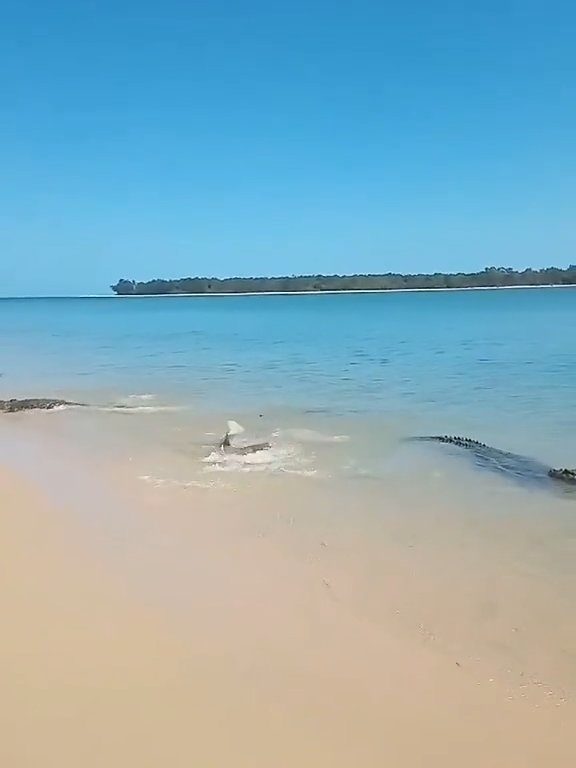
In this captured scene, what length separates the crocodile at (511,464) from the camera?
24.8ft

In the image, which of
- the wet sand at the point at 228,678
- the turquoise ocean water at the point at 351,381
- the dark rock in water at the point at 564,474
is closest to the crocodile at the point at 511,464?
the dark rock in water at the point at 564,474

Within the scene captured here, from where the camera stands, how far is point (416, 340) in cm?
3009

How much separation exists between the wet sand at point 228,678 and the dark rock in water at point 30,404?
846 cm

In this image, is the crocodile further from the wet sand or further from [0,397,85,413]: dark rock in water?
[0,397,85,413]: dark rock in water

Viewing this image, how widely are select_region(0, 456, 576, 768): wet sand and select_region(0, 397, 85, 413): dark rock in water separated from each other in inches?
333

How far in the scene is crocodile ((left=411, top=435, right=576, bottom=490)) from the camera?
755cm

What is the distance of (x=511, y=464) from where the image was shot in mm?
8352

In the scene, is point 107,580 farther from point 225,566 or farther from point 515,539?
point 515,539

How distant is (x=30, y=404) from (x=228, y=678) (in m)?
11.2

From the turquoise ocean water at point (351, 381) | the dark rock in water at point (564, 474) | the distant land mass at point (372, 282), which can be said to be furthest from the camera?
the distant land mass at point (372, 282)

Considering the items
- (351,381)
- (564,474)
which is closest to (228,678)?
(564,474)

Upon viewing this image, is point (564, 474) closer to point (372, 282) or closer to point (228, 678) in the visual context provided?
point (228, 678)

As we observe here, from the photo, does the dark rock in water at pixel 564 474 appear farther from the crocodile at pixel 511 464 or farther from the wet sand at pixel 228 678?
the wet sand at pixel 228 678

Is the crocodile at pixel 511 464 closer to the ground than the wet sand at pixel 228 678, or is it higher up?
closer to the ground
